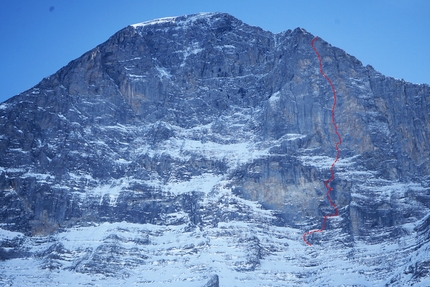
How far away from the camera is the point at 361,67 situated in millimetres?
178375

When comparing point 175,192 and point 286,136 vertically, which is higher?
point 286,136

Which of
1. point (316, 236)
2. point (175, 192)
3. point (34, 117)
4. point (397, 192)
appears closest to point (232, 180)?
point (175, 192)

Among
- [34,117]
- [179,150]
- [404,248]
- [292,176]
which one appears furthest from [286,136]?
[34,117]

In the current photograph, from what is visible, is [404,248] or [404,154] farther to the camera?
[404,154]

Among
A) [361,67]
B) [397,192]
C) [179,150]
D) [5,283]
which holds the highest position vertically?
[361,67]

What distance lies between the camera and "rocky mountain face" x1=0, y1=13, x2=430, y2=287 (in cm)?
14425

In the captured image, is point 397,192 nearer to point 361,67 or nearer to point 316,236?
point 316,236

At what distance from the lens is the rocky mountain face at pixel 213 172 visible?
144 m

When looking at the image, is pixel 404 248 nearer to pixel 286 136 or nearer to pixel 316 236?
pixel 316 236

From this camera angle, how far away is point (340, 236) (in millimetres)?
148250

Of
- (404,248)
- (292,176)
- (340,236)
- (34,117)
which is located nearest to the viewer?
(404,248)

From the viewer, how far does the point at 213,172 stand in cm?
16988

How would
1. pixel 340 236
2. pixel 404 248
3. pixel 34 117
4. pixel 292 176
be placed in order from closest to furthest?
pixel 404 248 → pixel 340 236 → pixel 292 176 → pixel 34 117

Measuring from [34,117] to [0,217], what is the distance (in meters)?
29.3
